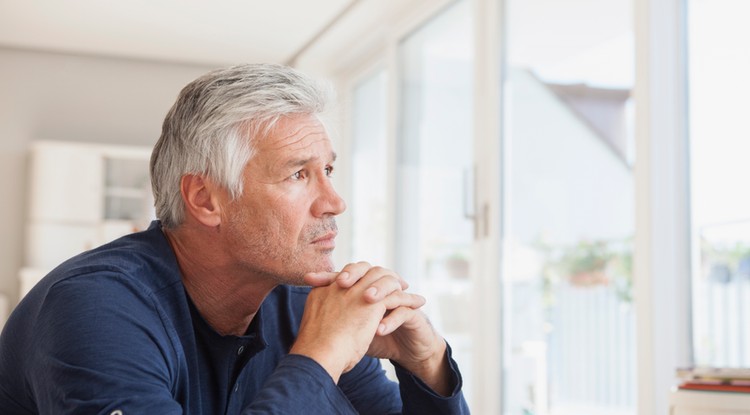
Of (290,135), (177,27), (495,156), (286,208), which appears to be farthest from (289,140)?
(177,27)

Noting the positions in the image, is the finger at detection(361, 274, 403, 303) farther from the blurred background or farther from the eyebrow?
the blurred background

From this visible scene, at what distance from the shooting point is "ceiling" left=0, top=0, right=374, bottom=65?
478 centimetres

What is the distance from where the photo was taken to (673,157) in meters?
2.45

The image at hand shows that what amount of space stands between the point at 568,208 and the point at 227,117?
9.16ft

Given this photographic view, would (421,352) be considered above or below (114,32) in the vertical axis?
below

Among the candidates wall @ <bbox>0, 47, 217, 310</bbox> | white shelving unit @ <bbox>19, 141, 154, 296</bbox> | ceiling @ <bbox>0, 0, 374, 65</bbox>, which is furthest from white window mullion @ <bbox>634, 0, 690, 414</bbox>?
wall @ <bbox>0, 47, 217, 310</bbox>

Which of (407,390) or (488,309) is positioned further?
(488,309)

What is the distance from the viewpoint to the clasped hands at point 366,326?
1233 mm

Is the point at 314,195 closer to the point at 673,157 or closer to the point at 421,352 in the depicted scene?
the point at 421,352

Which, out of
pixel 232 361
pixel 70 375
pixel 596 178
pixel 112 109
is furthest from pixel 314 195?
pixel 112 109

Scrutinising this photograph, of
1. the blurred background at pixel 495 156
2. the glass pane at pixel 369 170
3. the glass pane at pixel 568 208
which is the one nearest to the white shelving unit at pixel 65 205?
the blurred background at pixel 495 156

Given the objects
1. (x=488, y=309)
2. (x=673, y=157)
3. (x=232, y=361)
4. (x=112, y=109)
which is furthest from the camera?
(x=112, y=109)

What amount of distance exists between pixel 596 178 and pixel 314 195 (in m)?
2.82

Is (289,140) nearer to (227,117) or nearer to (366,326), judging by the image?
(227,117)
